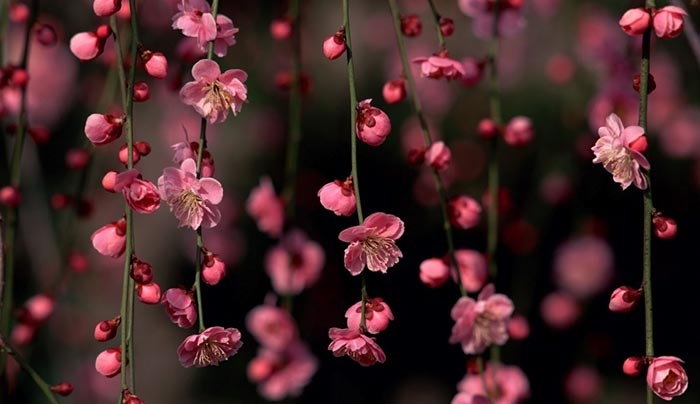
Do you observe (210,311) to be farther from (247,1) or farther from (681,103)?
(681,103)

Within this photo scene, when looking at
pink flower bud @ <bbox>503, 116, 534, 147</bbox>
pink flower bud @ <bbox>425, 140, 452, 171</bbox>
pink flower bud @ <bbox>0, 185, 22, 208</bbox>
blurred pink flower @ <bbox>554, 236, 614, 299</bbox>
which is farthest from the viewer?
blurred pink flower @ <bbox>554, 236, 614, 299</bbox>

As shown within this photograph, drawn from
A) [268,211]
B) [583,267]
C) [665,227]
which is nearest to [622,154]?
[665,227]

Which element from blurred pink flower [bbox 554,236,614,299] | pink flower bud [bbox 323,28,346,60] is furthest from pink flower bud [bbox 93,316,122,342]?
blurred pink flower [bbox 554,236,614,299]

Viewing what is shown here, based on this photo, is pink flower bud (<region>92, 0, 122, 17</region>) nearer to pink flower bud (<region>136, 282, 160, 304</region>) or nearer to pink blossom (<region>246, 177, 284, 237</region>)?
pink flower bud (<region>136, 282, 160, 304</region>)

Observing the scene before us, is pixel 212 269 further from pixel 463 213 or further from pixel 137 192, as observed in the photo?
pixel 463 213

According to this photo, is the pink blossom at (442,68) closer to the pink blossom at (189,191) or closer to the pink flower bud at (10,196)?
the pink blossom at (189,191)

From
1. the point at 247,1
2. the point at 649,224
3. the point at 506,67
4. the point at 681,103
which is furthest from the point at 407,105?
the point at 649,224
